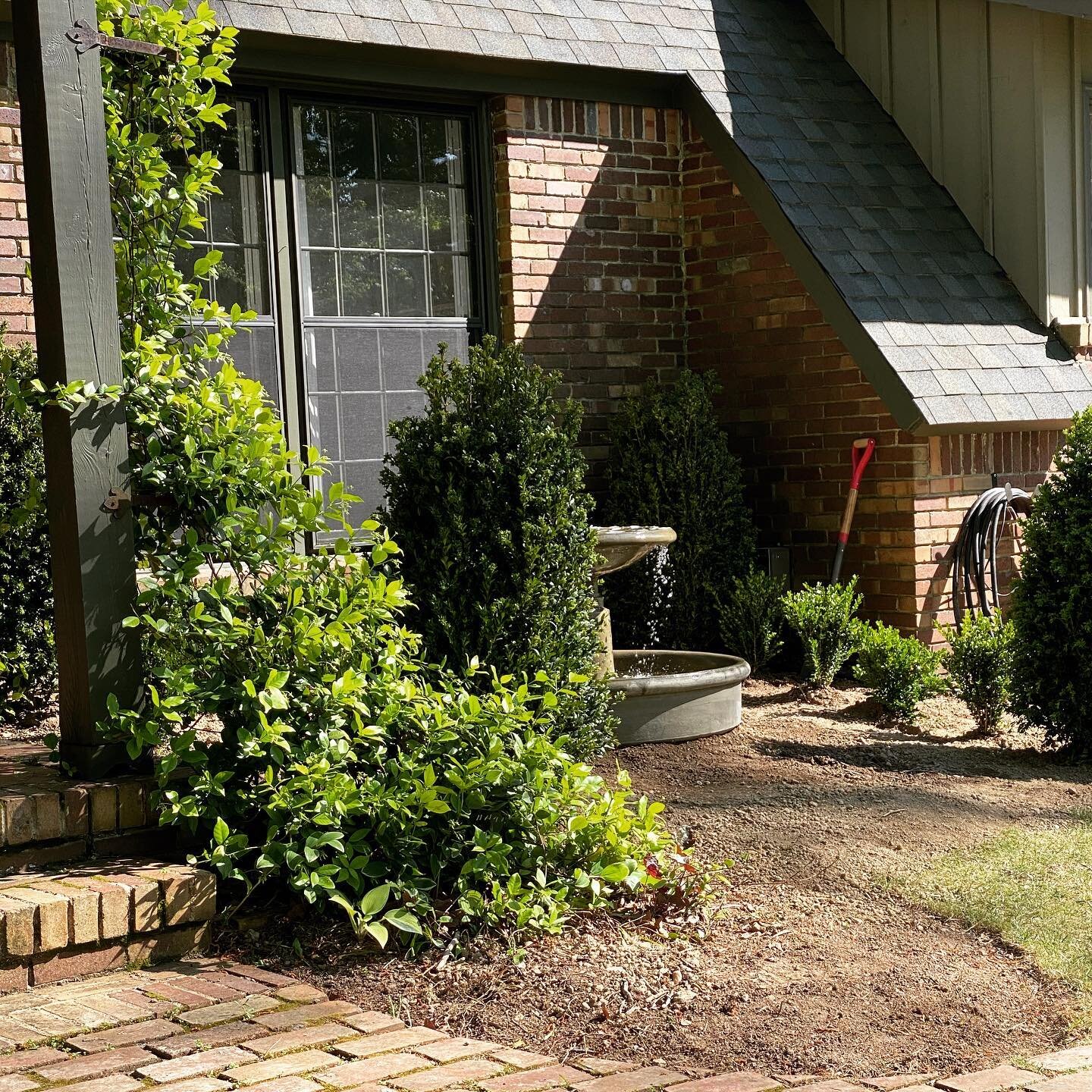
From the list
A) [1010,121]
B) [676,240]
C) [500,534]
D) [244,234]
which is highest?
[1010,121]

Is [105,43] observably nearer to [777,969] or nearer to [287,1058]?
[287,1058]

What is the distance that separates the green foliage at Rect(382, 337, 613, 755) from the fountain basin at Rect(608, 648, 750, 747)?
50 cm

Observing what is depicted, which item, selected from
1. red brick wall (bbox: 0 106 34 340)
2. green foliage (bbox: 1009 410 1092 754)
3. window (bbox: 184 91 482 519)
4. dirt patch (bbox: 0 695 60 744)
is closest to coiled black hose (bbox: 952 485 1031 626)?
green foliage (bbox: 1009 410 1092 754)

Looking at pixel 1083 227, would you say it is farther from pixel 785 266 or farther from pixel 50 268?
pixel 50 268

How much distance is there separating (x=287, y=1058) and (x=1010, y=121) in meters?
8.13

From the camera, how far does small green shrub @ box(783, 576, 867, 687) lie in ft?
25.9

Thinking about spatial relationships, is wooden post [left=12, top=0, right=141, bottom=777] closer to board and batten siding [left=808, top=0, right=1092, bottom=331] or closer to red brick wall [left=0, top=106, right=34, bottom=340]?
red brick wall [left=0, top=106, right=34, bottom=340]

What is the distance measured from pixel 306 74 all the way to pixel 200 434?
3886 mm

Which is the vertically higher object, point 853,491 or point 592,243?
point 592,243

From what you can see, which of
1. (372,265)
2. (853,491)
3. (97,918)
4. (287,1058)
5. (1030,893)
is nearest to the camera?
(287,1058)

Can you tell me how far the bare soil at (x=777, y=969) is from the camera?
3.39 m

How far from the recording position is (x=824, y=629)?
791cm

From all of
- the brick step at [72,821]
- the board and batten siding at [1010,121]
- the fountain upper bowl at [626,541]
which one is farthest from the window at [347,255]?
the brick step at [72,821]

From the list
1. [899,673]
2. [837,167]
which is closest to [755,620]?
[899,673]
